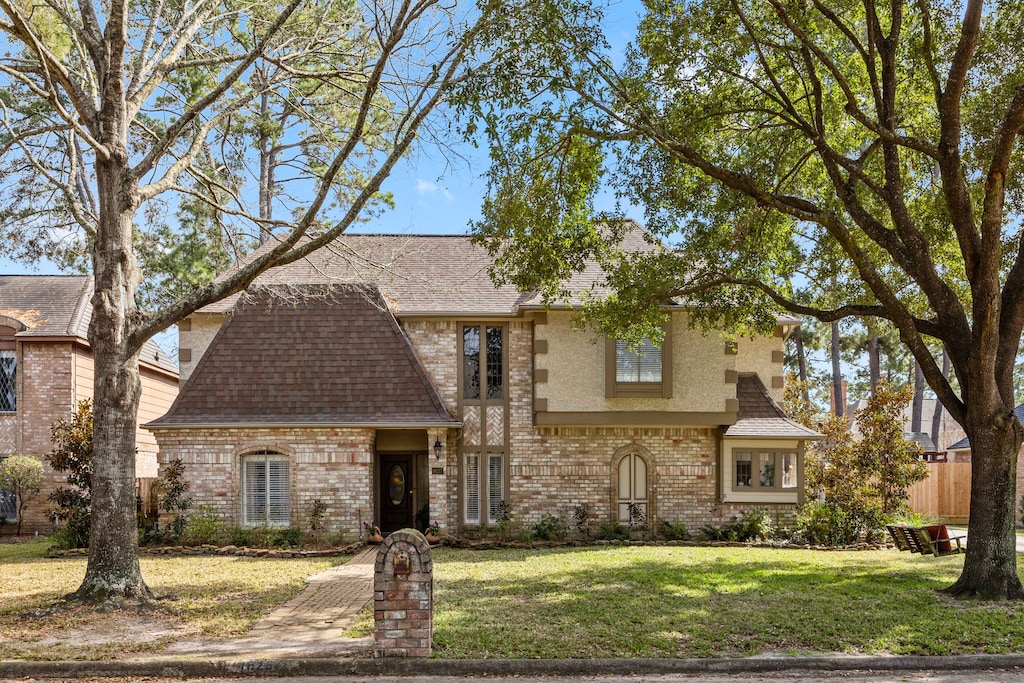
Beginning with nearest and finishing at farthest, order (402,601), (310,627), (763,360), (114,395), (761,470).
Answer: (402,601) < (310,627) < (114,395) < (761,470) < (763,360)

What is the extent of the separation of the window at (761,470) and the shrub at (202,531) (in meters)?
11.4

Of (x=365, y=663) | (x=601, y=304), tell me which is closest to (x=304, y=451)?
(x=601, y=304)

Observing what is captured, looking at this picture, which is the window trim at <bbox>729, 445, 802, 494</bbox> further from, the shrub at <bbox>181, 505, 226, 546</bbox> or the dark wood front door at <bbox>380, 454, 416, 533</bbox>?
the shrub at <bbox>181, 505, 226, 546</bbox>

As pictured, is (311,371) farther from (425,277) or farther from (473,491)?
(473,491)

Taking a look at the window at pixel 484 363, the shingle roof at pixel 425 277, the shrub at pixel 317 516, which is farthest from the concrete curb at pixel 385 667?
the window at pixel 484 363

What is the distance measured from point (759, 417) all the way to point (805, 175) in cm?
612

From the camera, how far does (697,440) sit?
60.0ft

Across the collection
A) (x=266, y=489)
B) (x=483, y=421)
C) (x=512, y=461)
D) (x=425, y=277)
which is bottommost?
(x=266, y=489)

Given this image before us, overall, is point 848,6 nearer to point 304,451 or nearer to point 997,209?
point 997,209

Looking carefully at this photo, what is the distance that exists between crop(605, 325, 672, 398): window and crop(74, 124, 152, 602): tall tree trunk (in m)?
9.89

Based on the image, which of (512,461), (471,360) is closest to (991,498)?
(512,461)

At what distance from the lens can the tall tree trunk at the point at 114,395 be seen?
33.3 ft

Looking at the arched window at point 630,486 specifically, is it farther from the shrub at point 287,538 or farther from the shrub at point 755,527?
the shrub at point 287,538

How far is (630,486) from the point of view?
59.9ft
